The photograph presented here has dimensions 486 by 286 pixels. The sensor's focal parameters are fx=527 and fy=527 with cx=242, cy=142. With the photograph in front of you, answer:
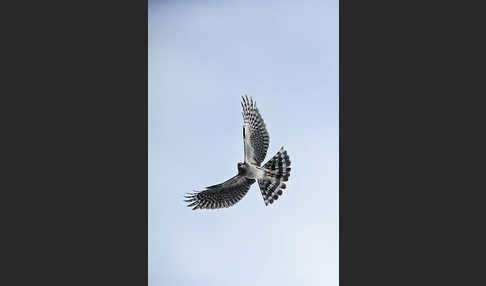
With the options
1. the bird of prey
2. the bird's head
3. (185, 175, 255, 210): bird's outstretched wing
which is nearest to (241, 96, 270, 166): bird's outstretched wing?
the bird of prey

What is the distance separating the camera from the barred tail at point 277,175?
25.9ft

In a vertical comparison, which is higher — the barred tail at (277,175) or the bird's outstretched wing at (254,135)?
the bird's outstretched wing at (254,135)

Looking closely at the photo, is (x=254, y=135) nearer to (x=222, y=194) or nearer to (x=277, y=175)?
(x=277, y=175)

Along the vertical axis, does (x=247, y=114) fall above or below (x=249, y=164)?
above

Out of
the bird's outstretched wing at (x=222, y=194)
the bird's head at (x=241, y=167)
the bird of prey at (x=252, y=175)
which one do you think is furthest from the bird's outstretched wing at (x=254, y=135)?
the bird's outstretched wing at (x=222, y=194)

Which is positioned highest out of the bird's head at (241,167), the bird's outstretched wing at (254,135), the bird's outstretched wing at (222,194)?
the bird's outstretched wing at (254,135)

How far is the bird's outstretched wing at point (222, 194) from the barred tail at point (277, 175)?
0.96 feet

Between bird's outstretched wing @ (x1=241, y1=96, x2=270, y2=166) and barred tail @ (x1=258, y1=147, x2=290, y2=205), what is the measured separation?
209 millimetres

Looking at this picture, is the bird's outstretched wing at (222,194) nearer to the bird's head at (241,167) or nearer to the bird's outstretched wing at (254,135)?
the bird's head at (241,167)
